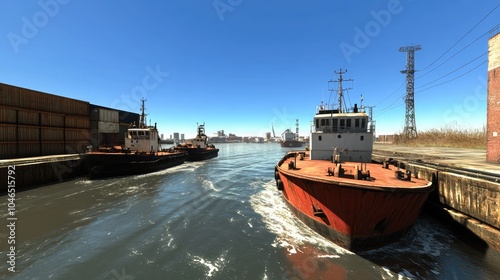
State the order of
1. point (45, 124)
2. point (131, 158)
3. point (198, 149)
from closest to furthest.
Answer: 1. point (131, 158)
2. point (45, 124)
3. point (198, 149)

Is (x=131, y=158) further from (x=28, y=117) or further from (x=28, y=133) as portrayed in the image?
(x=28, y=117)

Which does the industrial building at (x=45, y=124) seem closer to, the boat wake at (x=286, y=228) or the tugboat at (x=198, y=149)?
the tugboat at (x=198, y=149)

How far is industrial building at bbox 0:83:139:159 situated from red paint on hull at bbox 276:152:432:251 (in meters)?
33.6

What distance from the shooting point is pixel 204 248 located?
8250 millimetres

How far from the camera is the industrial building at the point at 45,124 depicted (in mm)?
23031

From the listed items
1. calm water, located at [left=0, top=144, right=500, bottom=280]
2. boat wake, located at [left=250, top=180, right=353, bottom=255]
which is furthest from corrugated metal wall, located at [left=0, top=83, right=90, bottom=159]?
boat wake, located at [left=250, top=180, right=353, bottom=255]

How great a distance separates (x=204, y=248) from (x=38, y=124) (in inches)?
1283

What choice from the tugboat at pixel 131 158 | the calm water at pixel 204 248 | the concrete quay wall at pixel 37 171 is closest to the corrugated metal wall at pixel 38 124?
the concrete quay wall at pixel 37 171

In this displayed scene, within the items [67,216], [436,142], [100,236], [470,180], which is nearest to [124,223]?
[100,236]

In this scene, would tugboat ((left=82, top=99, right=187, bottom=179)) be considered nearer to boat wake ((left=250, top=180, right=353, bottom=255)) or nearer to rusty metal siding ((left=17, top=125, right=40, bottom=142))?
rusty metal siding ((left=17, top=125, right=40, bottom=142))

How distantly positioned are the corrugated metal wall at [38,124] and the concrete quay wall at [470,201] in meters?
40.3

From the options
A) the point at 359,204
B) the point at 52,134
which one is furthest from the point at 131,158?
the point at 359,204

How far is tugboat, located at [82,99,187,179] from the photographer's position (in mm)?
22469

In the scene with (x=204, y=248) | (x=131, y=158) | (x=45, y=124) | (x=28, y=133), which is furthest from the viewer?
(x=45, y=124)
